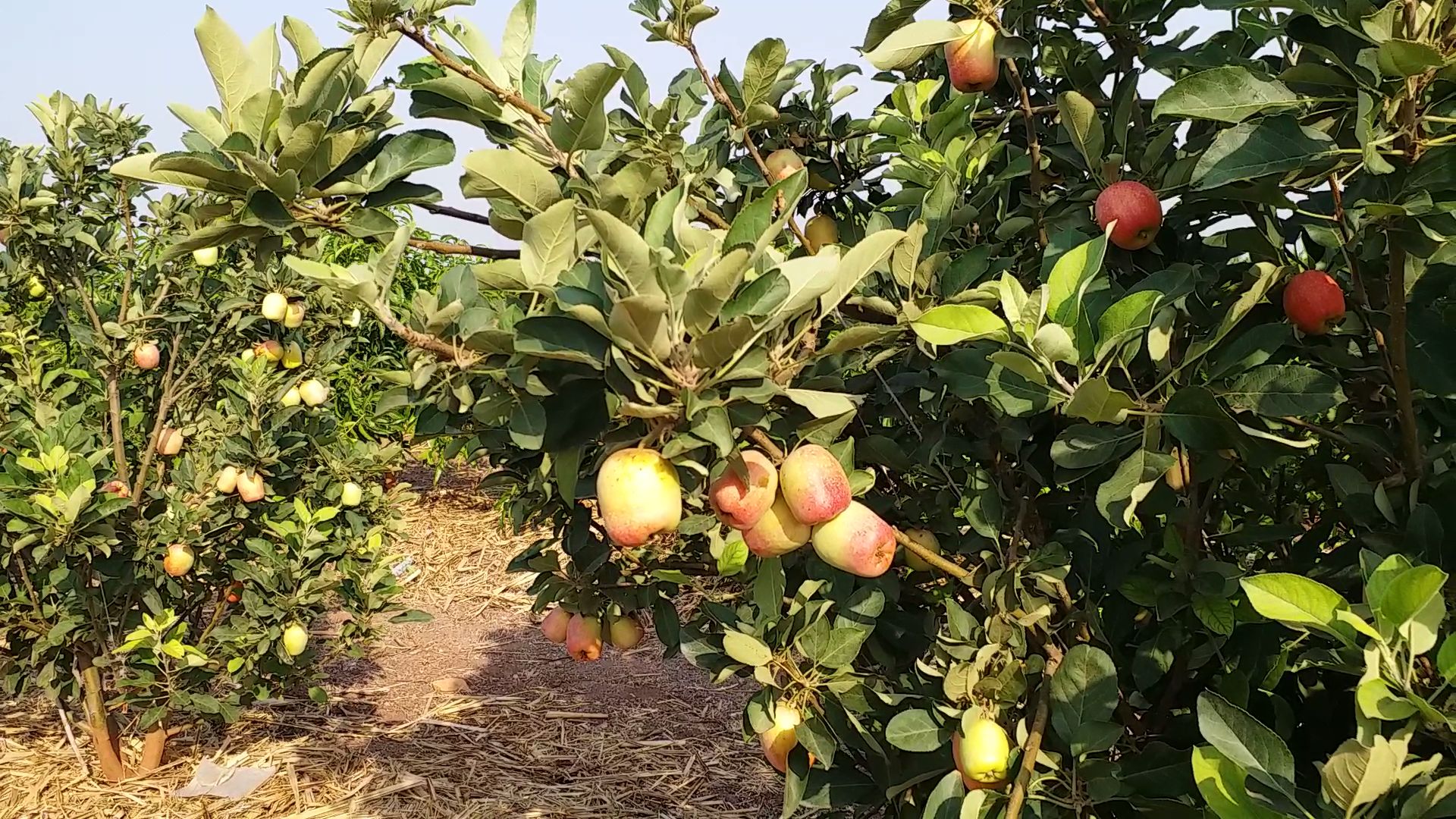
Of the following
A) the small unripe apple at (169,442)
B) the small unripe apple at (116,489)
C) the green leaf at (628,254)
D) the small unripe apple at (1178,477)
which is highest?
the green leaf at (628,254)

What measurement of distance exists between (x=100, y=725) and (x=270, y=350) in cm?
134

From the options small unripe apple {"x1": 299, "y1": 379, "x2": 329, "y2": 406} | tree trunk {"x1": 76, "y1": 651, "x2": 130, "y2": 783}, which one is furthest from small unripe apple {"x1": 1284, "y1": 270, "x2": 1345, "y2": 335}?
tree trunk {"x1": 76, "y1": 651, "x2": 130, "y2": 783}

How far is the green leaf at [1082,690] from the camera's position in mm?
1112

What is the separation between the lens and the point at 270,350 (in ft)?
11.9

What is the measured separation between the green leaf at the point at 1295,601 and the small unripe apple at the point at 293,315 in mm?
3370

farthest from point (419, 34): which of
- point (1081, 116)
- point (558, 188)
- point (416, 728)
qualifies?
point (416, 728)

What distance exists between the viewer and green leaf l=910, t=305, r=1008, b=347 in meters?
1.01

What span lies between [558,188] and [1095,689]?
0.79 metres

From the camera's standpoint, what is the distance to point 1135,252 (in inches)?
52.0

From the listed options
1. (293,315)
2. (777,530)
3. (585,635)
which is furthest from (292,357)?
(777,530)

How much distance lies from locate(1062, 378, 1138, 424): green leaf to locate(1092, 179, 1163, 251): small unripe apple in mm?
282

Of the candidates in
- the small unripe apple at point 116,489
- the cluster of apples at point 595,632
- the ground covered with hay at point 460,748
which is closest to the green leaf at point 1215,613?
the cluster of apples at point 595,632

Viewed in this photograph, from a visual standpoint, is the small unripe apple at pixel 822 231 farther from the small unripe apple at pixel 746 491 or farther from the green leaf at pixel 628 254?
the green leaf at pixel 628 254


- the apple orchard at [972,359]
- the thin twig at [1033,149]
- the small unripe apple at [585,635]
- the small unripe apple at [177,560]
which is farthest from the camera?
the small unripe apple at [177,560]
